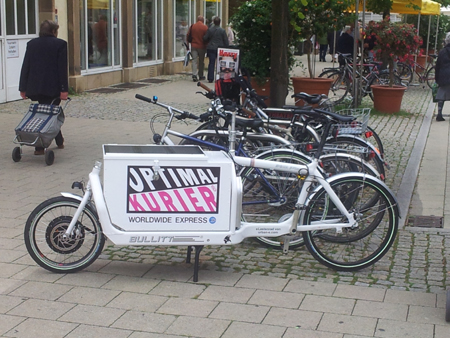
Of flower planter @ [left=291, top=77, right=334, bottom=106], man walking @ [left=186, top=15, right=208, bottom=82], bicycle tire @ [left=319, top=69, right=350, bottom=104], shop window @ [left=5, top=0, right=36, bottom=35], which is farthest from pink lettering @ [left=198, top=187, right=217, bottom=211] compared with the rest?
man walking @ [left=186, top=15, right=208, bottom=82]

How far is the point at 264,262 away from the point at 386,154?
4976 millimetres

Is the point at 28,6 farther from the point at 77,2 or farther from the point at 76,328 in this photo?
the point at 76,328

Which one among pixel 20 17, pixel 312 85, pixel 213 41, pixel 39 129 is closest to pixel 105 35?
pixel 213 41

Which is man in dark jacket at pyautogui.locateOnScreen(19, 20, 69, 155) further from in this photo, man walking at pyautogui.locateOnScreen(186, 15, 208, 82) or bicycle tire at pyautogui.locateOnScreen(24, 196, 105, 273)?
man walking at pyautogui.locateOnScreen(186, 15, 208, 82)

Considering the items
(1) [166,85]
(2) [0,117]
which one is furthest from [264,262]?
(1) [166,85]

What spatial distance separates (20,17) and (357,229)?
35.0 feet

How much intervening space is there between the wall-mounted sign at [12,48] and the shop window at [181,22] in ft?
27.2

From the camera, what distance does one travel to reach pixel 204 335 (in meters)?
3.91

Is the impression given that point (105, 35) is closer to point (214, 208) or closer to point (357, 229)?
point (357, 229)

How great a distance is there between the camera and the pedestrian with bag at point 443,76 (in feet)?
43.7

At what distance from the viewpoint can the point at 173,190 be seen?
4.59 m

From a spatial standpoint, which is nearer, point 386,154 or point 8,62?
point 386,154

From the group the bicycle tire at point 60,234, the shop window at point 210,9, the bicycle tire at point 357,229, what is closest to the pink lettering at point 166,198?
the bicycle tire at point 60,234

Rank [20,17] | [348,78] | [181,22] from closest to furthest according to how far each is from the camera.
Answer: [20,17], [348,78], [181,22]
